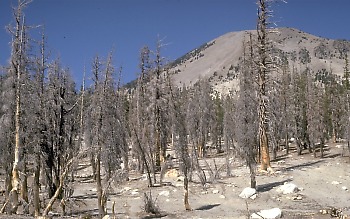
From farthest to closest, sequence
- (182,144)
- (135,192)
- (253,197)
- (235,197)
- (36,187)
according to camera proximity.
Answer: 1. (135,192)
2. (235,197)
3. (253,197)
4. (182,144)
5. (36,187)

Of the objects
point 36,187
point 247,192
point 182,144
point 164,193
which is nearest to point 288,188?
point 247,192

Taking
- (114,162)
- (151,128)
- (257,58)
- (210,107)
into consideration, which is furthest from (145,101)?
(210,107)

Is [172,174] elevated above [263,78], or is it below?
below

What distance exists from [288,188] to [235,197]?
9.88ft

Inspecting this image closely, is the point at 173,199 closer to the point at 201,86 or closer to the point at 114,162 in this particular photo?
the point at 114,162

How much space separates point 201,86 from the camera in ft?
202

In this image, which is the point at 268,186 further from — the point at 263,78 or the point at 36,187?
the point at 36,187

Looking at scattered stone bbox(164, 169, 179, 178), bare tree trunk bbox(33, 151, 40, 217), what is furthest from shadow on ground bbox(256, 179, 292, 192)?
bare tree trunk bbox(33, 151, 40, 217)

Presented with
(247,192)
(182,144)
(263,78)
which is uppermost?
(263,78)

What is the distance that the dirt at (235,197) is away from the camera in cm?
1992

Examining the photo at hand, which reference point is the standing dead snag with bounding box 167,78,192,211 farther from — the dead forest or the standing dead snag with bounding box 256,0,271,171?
the standing dead snag with bounding box 256,0,271,171

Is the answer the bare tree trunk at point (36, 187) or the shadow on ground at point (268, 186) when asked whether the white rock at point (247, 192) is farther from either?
the bare tree trunk at point (36, 187)

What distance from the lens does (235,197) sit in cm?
2306

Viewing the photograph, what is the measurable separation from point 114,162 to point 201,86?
31.9m
